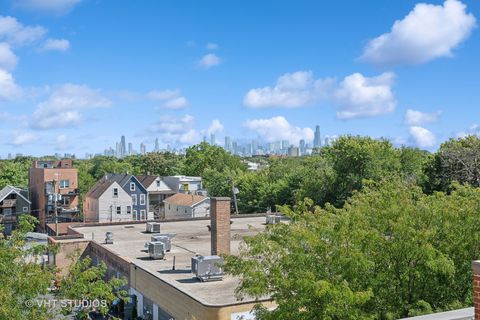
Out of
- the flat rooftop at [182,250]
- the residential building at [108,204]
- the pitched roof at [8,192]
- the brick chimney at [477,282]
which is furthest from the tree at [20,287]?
the pitched roof at [8,192]

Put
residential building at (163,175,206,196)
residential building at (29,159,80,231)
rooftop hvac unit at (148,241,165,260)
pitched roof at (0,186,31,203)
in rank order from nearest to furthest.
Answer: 1. rooftop hvac unit at (148,241,165,260)
2. pitched roof at (0,186,31,203)
3. residential building at (29,159,80,231)
4. residential building at (163,175,206,196)

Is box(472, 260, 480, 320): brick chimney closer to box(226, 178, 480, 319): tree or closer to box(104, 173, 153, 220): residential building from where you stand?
box(226, 178, 480, 319): tree

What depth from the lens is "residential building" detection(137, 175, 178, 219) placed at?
291 ft

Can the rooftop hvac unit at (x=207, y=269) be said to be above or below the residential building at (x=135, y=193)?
below

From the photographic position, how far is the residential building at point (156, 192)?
88562mm

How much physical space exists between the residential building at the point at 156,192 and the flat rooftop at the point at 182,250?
37854 millimetres

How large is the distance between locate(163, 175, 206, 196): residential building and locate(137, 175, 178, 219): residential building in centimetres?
131

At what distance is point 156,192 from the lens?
295ft

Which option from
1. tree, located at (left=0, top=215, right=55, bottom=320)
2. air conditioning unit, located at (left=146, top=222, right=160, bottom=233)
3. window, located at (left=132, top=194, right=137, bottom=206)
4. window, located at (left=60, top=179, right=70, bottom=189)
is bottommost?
air conditioning unit, located at (left=146, top=222, right=160, bottom=233)

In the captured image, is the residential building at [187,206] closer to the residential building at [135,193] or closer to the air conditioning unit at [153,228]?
the residential building at [135,193]

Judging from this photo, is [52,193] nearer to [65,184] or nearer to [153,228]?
[65,184]

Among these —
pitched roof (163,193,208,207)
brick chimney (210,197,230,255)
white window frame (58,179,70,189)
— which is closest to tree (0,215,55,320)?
brick chimney (210,197,230,255)

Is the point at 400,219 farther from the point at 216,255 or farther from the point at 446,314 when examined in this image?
the point at 216,255

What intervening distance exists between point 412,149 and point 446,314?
5726 centimetres
